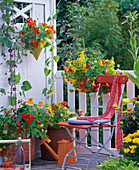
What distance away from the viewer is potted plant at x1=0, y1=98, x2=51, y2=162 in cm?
416

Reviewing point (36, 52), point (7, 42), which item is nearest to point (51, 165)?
point (36, 52)

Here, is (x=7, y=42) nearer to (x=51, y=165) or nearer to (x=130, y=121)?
(x=51, y=165)

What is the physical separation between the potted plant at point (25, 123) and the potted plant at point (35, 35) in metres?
0.63

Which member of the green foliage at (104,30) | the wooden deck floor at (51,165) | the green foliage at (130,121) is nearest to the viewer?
the green foliage at (130,121)

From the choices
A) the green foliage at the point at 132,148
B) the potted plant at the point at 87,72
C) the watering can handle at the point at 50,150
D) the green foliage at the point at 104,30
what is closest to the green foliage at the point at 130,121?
the green foliage at the point at 132,148

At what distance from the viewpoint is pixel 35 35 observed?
4.54 metres

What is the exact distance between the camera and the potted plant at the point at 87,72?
445cm

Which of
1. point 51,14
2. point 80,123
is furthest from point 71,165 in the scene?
point 51,14

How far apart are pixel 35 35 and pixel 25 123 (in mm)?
1047

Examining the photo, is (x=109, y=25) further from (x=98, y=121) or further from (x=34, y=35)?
(x=98, y=121)

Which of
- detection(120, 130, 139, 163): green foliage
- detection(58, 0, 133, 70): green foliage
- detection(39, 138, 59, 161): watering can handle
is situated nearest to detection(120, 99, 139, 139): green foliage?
detection(120, 130, 139, 163): green foliage

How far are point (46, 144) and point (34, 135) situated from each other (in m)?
0.17

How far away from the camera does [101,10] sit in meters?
8.29

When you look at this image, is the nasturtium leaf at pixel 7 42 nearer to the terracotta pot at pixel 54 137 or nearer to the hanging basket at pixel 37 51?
the hanging basket at pixel 37 51
